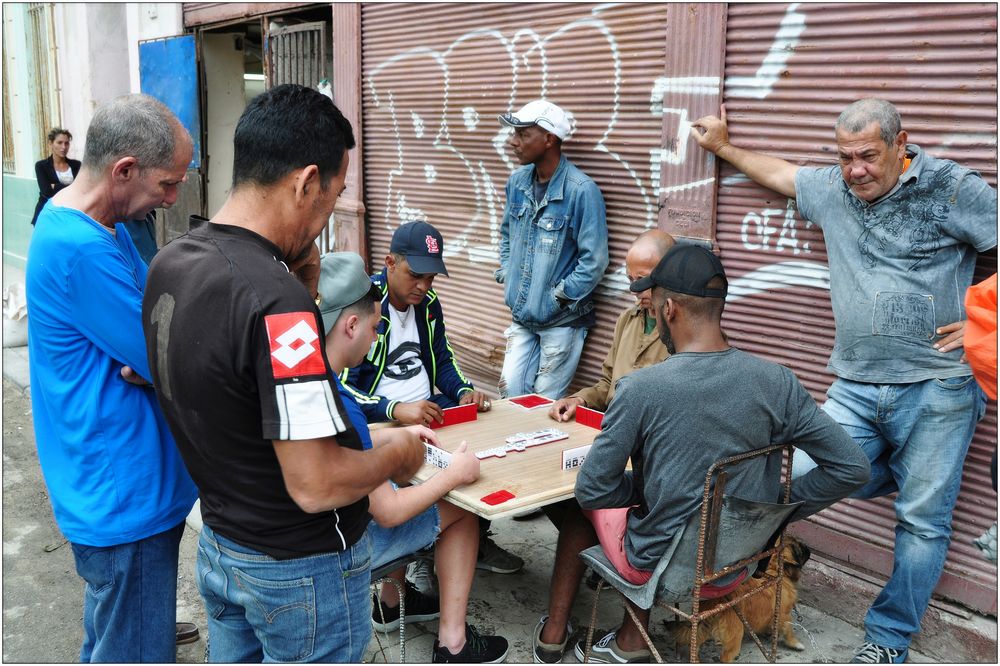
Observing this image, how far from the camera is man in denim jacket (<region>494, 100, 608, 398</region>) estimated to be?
470 cm

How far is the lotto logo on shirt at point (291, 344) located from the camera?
160cm

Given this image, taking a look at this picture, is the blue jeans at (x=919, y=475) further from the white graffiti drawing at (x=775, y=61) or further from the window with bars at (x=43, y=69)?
the window with bars at (x=43, y=69)

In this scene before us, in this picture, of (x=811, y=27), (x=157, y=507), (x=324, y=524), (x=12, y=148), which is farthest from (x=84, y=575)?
(x=12, y=148)

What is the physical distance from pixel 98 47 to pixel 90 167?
9.81 metres

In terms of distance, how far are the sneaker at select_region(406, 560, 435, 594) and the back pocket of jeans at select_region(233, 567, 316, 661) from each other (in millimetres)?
1870

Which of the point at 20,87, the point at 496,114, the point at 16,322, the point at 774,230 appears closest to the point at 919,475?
the point at 774,230

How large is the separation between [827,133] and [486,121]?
2.63m

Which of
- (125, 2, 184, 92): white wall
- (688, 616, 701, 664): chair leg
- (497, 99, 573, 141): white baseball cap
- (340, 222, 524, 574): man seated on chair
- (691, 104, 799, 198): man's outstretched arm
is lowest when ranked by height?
(688, 616, 701, 664): chair leg

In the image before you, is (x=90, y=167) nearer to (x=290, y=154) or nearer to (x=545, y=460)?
(x=290, y=154)

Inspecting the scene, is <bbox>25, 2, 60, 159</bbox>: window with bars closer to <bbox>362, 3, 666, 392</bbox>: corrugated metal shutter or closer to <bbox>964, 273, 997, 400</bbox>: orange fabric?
<bbox>362, 3, 666, 392</bbox>: corrugated metal shutter

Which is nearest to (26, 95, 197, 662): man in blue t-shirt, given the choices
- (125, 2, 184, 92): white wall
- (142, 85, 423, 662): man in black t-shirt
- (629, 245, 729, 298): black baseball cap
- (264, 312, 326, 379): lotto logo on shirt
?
(142, 85, 423, 662): man in black t-shirt

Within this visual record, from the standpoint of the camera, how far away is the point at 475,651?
3213mm

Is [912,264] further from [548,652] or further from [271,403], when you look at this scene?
[271,403]

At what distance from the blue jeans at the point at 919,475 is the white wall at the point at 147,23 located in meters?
8.73
